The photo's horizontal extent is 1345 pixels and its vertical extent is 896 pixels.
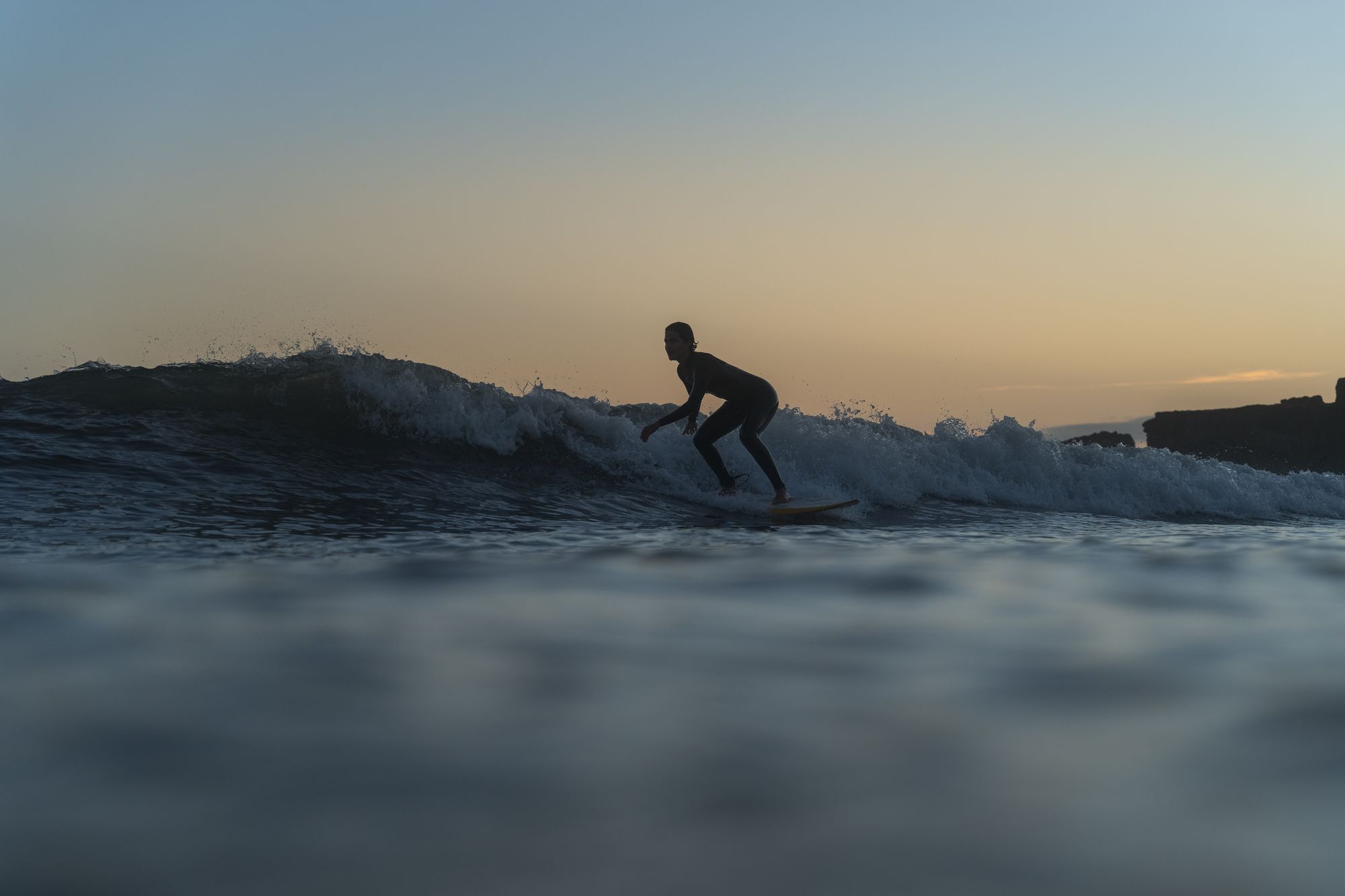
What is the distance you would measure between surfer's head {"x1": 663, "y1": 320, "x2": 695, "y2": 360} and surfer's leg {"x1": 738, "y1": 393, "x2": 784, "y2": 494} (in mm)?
825

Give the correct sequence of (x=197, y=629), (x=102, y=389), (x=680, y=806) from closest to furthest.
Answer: (x=680, y=806)
(x=197, y=629)
(x=102, y=389)

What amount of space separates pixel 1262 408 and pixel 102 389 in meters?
53.6

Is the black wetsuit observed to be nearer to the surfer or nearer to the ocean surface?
the surfer

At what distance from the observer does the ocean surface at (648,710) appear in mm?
1415

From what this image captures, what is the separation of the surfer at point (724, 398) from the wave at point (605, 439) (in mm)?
410

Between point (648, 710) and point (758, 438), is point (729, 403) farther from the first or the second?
point (648, 710)

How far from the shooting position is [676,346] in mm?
8656

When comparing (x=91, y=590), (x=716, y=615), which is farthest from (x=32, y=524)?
(x=716, y=615)

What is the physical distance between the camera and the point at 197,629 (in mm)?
2930

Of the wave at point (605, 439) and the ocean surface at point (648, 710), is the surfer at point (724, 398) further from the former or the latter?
the ocean surface at point (648, 710)

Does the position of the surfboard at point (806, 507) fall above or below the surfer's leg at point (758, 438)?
below

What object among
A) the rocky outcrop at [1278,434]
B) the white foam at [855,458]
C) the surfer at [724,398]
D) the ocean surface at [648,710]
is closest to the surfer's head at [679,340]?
the surfer at [724,398]

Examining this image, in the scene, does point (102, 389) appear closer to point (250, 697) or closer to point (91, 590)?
point (91, 590)

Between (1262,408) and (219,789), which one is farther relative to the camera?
(1262,408)
